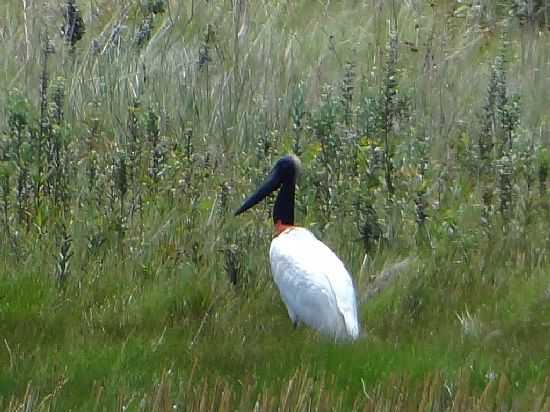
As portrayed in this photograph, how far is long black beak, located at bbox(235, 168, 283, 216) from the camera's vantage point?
5.29 metres

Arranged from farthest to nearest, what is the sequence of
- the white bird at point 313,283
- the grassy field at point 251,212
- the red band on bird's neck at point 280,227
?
1. the red band on bird's neck at point 280,227
2. the white bird at point 313,283
3. the grassy field at point 251,212

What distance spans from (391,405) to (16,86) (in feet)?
11.8

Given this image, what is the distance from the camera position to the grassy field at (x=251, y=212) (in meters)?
3.67

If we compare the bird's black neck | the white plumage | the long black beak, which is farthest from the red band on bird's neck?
the white plumage

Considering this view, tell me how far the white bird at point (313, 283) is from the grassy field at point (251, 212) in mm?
93

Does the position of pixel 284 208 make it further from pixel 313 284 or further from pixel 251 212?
pixel 313 284

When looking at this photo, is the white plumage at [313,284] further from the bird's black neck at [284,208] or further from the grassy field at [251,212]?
the bird's black neck at [284,208]

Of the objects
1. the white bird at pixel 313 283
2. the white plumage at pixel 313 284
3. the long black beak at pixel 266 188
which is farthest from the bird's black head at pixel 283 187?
the white plumage at pixel 313 284

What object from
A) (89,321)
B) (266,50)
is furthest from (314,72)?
(89,321)

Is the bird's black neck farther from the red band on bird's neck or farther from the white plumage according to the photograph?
the white plumage

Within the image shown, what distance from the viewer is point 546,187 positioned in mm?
5609

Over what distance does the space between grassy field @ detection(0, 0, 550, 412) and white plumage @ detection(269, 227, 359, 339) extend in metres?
0.09

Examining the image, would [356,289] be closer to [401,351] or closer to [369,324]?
[369,324]

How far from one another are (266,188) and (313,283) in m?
0.75
